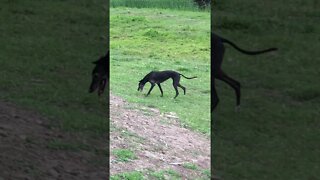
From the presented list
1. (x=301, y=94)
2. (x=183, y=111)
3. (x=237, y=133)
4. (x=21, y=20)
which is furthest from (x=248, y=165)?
(x=21, y=20)

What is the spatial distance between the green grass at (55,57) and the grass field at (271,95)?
106 centimetres

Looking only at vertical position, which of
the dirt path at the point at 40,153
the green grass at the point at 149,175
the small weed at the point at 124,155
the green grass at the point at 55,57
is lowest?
the green grass at the point at 149,175

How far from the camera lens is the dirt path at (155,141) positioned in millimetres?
4285

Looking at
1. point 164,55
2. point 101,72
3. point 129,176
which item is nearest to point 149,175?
point 129,176

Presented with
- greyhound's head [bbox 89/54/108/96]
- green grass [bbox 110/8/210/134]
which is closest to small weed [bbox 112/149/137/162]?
greyhound's head [bbox 89/54/108/96]

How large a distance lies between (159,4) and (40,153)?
674 centimetres

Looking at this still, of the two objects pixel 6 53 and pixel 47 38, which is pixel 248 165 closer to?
pixel 6 53

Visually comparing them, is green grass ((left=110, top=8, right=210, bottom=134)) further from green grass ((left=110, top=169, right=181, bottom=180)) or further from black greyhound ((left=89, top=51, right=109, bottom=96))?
black greyhound ((left=89, top=51, right=109, bottom=96))

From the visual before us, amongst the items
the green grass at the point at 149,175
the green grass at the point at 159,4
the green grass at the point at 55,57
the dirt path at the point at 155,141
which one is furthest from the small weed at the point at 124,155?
the green grass at the point at 159,4

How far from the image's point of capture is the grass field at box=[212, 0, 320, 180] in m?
4.71

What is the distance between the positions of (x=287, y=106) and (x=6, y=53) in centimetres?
301

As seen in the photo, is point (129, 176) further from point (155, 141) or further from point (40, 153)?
point (155, 141)

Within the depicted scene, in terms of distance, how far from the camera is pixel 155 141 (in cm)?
467

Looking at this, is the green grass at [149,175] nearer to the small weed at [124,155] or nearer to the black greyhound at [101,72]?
the small weed at [124,155]
